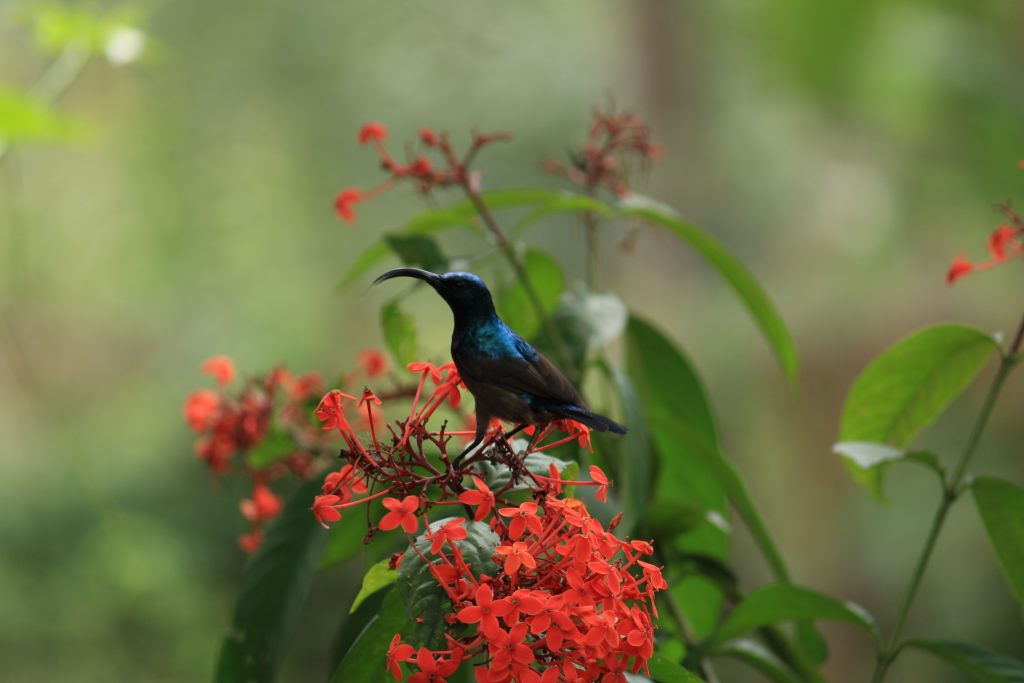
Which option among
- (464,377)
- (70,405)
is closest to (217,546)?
(70,405)

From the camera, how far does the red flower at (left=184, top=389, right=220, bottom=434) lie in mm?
914

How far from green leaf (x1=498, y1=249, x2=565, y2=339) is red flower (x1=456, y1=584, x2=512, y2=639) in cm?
48

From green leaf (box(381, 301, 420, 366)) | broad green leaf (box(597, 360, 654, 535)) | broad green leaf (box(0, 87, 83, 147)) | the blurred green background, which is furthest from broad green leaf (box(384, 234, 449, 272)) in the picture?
the blurred green background

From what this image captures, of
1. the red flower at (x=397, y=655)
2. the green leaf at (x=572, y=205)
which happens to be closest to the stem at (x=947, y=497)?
the green leaf at (x=572, y=205)

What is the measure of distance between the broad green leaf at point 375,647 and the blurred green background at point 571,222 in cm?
312

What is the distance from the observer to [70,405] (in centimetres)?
441

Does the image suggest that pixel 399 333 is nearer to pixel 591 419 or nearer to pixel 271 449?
pixel 271 449

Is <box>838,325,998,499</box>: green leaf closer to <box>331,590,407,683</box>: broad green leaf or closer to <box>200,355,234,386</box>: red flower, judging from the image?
<box>331,590,407,683</box>: broad green leaf

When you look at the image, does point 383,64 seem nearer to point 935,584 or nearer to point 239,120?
point 239,120

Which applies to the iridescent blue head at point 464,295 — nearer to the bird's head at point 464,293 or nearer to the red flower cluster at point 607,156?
the bird's head at point 464,293

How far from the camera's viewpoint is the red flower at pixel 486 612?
0.44 metres

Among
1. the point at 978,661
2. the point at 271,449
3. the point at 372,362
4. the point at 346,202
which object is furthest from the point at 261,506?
the point at 978,661

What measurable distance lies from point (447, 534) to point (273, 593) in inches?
14.8

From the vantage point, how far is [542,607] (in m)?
0.44
